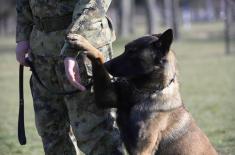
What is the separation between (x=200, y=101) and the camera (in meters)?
11.9

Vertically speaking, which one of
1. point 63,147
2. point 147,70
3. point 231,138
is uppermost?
point 147,70

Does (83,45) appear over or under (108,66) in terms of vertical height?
over

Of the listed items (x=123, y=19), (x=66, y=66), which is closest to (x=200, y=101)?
(x=66, y=66)

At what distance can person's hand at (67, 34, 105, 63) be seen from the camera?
14.2ft

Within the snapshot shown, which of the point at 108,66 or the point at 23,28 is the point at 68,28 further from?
the point at 23,28

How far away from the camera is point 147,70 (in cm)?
458

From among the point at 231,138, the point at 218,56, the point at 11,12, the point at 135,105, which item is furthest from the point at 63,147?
the point at 11,12

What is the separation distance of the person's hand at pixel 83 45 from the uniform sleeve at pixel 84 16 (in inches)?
2.6

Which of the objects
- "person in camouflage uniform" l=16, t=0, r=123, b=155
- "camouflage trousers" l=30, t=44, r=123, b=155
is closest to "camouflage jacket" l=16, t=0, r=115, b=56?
"person in camouflage uniform" l=16, t=0, r=123, b=155

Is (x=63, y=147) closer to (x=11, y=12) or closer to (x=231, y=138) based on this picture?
(x=231, y=138)

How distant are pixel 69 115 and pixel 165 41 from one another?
1000 mm

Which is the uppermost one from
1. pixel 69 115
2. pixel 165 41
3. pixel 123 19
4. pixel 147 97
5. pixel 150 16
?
pixel 165 41

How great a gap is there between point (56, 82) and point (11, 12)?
184 feet

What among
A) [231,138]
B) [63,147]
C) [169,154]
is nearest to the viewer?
[169,154]
